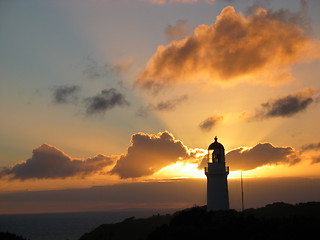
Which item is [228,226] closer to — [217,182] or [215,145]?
[217,182]

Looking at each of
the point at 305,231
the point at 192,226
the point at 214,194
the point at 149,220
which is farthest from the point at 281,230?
the point at 149,220

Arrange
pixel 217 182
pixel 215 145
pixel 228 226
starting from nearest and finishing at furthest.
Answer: pixel 228 226 → pixel 217 182 → pixel 215 145

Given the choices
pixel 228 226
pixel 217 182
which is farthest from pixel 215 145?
pixel 228 226

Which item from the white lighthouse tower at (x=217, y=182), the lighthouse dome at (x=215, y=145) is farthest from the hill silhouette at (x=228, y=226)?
the lighthouse dome at (x=215, y=145)

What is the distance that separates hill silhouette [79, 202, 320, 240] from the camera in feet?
108

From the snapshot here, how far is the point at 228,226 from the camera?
35938mm

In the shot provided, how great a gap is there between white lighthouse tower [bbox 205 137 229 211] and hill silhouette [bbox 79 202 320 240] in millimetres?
1290

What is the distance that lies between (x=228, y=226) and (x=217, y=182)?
29.3 ft

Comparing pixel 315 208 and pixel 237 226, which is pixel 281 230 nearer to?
pixel 237 226

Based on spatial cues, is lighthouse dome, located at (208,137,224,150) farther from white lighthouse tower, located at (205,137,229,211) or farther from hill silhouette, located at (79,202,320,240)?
hill silhouette, located at (79,202,320,240)

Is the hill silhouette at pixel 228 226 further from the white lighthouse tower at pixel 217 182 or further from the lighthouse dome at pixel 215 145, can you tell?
the lighthouse dome at pixel 215 145

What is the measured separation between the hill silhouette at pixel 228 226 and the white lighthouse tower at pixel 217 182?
1.29 m

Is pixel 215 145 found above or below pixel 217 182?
above

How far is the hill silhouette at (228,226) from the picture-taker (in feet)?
108
